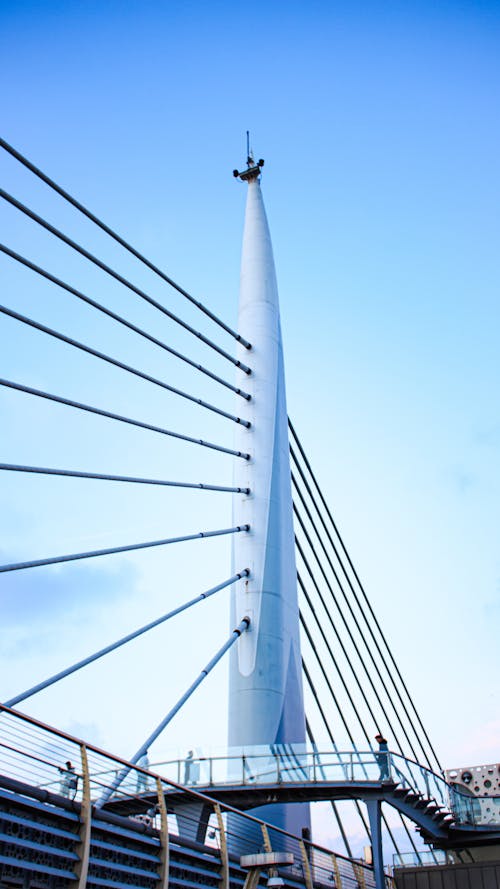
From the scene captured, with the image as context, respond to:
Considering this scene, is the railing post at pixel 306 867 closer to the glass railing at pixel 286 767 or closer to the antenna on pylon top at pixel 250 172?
the glass railing at pixel 286 767

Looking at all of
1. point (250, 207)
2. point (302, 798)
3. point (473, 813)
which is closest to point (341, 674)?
point (473, 813)

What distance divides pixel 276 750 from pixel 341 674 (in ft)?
28.4

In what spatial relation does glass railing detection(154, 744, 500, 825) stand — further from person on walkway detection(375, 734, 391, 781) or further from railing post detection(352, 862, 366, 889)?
railing post detection(352, 862, 366, 889)

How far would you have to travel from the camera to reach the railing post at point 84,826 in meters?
10.5

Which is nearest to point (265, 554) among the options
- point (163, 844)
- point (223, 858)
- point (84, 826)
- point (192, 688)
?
point (192, 688)

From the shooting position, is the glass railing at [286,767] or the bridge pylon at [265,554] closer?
the glass railing at [286,767]

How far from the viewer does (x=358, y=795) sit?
21.0 m

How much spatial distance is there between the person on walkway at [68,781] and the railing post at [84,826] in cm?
18

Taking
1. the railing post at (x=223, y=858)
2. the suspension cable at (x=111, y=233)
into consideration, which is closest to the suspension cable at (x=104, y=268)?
the suspension cable at (x=111, y=233)

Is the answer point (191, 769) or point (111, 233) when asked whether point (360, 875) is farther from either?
point (111, 233)

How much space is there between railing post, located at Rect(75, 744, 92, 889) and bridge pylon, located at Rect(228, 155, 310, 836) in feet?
36.9

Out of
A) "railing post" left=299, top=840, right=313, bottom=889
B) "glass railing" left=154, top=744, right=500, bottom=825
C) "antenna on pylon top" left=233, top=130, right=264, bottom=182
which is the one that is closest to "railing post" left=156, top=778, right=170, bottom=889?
"railing post" left=299, top=840, right=313, bottom=889

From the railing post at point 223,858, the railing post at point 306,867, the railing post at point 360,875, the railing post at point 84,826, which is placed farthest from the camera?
the railing post at point 360,875

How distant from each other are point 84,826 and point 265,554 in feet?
53.5
